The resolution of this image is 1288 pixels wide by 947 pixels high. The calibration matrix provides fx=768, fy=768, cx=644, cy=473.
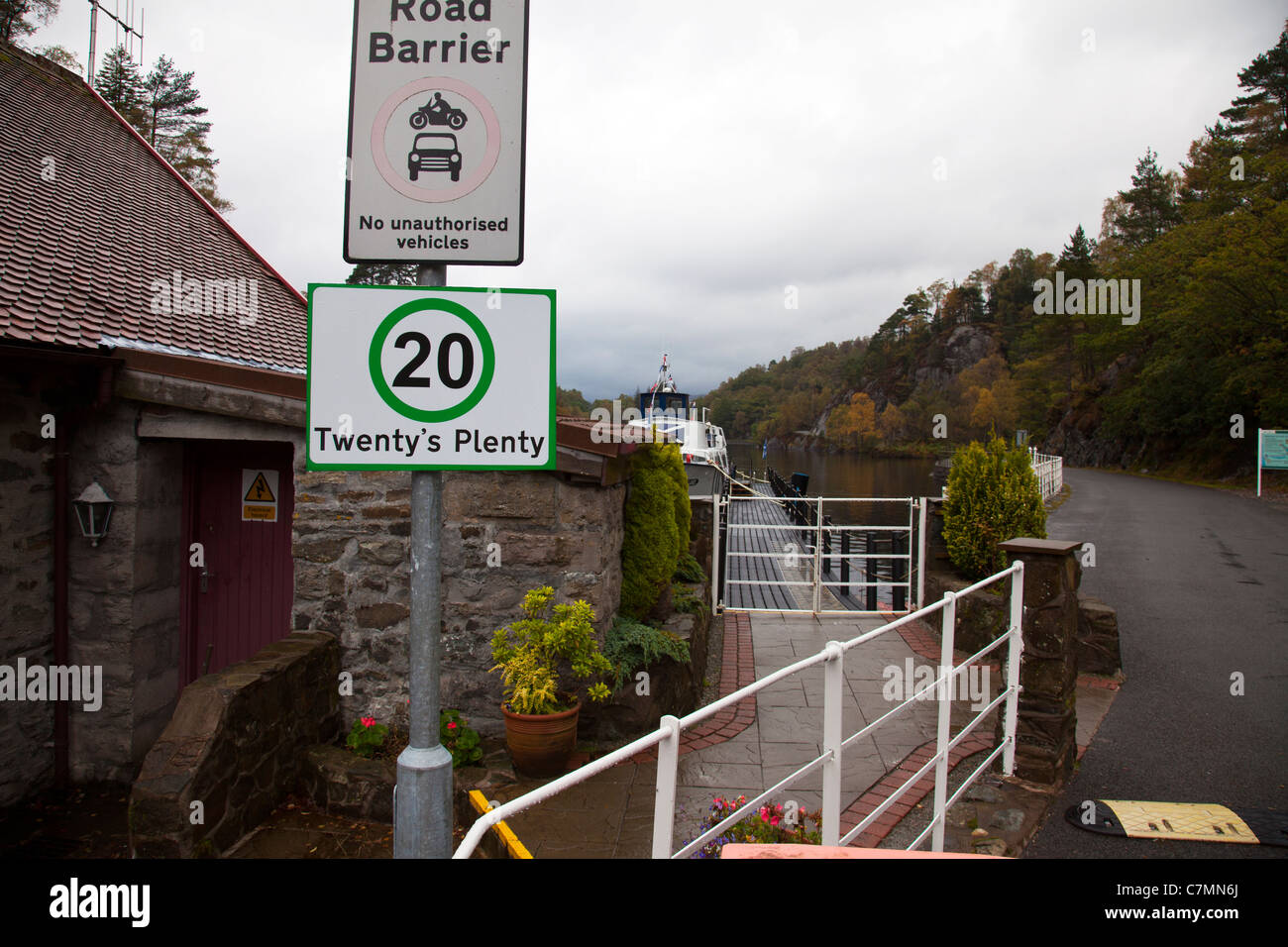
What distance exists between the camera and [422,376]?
1.88 m

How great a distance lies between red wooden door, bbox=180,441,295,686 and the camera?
6227 millimetres

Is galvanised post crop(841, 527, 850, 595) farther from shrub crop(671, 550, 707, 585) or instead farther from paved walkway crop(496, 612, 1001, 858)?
paved walkway crop(496, 612, 1001, 858)

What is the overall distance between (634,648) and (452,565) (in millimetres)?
1389

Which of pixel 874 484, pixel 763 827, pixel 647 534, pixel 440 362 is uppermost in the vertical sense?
pixel 440 362

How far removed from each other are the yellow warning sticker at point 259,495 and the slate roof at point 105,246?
1.10 meters

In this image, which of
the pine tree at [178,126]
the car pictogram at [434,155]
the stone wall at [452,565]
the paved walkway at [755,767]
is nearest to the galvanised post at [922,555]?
the paved walkway at [755,767]

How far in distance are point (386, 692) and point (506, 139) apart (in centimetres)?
422

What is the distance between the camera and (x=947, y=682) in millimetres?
3459

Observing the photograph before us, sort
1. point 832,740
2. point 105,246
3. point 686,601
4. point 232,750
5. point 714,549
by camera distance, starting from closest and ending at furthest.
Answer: point 832,740 → point 232,750 → point 686,601 → point 105,246 → point 714,549

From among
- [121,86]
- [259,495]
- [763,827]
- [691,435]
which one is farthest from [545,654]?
[121,86]

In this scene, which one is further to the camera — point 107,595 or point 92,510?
point 107,595

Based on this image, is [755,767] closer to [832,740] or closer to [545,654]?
[545,654]

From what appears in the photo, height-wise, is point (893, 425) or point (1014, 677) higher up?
point (893, 425)
